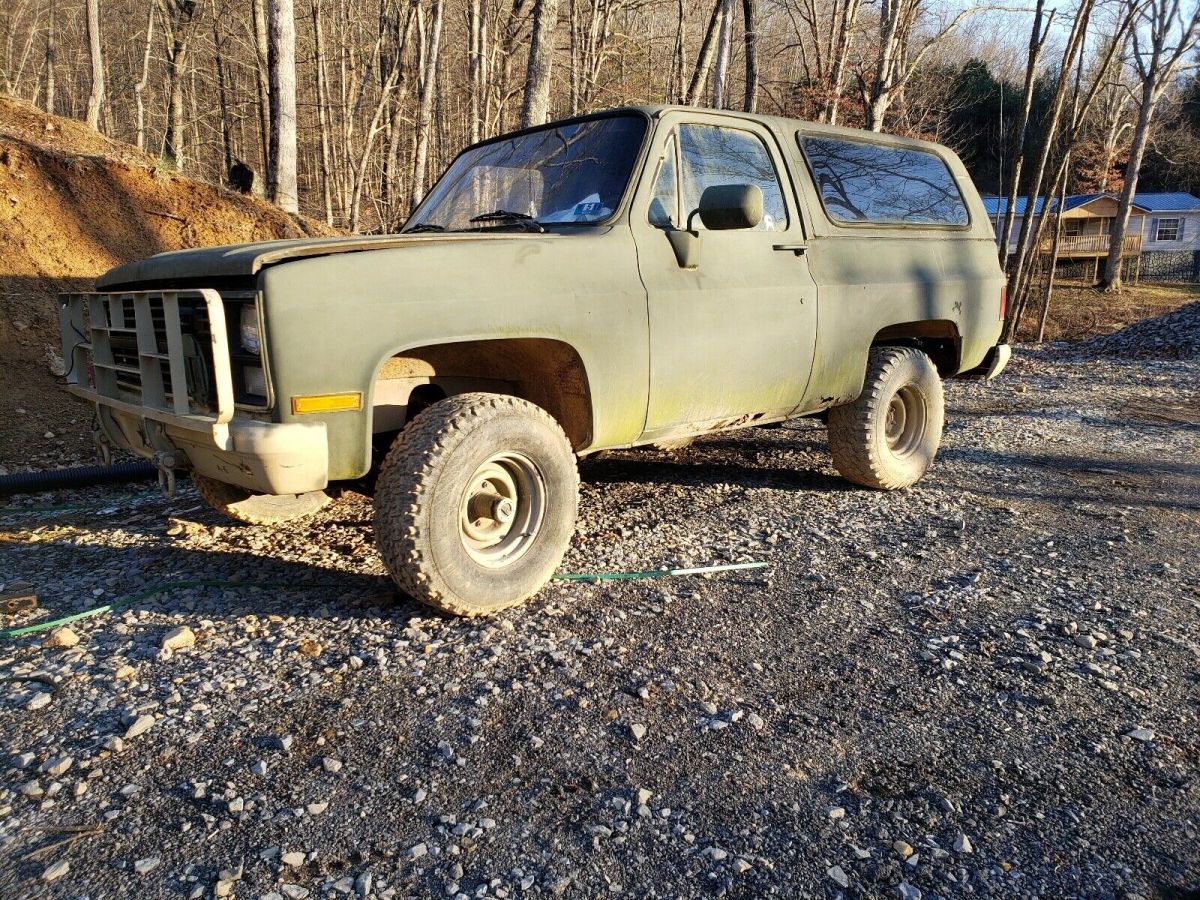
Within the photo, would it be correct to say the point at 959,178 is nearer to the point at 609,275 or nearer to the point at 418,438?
the point at 609,275

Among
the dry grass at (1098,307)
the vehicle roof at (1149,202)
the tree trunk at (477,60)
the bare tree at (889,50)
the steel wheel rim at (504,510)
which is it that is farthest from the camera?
the vehicle roof at (1149,202)

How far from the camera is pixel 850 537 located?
→ 4684 mm

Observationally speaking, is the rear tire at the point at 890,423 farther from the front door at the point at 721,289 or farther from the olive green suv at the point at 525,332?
the front door at the point at 721,289

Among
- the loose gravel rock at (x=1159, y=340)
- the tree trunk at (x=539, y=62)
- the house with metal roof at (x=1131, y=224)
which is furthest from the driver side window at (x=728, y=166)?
the house with metal roof at (x=1131, y=224)

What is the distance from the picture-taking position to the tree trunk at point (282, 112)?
11305 millimetres

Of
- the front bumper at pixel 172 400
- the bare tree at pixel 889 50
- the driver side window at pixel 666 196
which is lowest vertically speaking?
the front bumper at pixel 172 400

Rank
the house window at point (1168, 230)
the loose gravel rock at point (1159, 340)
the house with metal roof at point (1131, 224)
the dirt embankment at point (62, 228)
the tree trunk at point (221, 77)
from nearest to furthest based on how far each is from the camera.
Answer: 1. the dirt embankment at point (62, 228)
2. the loose gravel rock at point (1159, 340)
3. the tree trunk at point (221, 77)
4. the house with metal roof at point (1131, 224)
5. the house window at point (1168, 230)

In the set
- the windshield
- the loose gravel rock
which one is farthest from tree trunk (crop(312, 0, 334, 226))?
the windshield

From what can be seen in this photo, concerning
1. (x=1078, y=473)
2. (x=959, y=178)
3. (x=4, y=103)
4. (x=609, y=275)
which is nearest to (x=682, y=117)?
(x=609, y=275)

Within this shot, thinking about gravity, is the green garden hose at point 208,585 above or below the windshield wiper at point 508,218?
below

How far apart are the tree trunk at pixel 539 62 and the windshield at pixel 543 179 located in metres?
5.73

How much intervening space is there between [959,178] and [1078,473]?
230 cm

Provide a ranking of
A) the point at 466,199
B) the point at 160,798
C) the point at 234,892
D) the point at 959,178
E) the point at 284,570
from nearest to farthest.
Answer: the point at 234,892 < the point at 160,798 < the point at 284,570 < the point at 466,199 < the point at 959,178

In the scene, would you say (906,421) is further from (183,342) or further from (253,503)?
(183,342)
